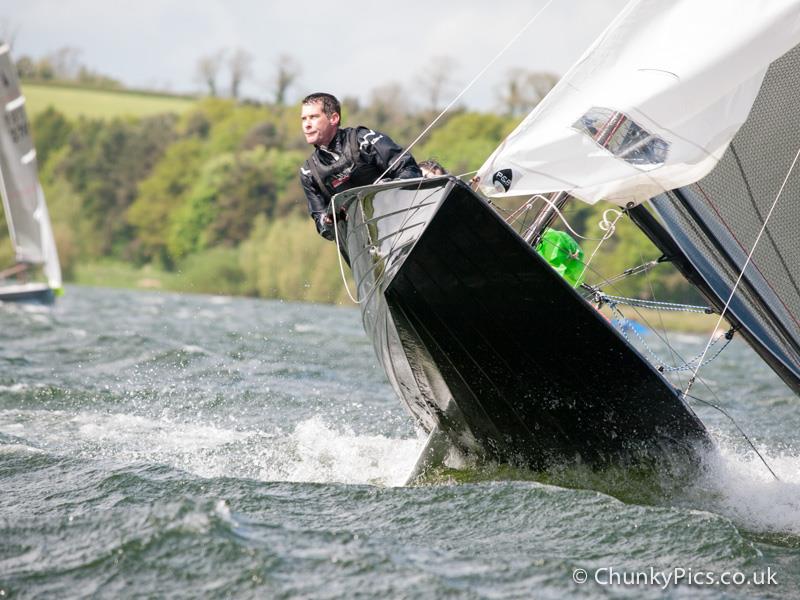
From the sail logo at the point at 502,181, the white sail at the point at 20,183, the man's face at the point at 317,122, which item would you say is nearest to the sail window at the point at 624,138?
the sail logo at the point at 502,181

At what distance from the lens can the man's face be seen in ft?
18.0

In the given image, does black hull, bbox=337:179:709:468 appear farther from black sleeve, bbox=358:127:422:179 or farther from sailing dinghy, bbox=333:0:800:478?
black sleeve, bbox=358:127:422:179

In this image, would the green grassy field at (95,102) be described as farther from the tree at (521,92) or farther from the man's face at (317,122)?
the man's face at (317,122)

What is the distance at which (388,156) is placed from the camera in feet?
18.0

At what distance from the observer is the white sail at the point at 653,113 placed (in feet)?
16.0

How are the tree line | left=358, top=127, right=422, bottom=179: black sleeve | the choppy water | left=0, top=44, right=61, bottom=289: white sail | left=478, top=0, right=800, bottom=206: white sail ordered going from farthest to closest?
the tree line, left=0, top=44, right=61, bottom=289: white sail, left=358, top=127, right=422, bottom=179: black sleeve, left=478, top=0, right=800, bottom=206: white sail, the choppy water

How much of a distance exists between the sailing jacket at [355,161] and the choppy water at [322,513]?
5.08ft

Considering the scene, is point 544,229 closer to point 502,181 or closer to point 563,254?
point 563,254

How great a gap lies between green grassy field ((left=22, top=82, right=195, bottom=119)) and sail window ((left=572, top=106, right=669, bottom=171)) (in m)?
68.9

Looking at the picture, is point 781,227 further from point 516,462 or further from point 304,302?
point 304,302

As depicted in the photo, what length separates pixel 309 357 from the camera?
13.4m

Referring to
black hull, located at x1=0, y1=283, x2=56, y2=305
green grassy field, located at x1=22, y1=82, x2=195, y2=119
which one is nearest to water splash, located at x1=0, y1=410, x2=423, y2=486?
black hull, located at x1=0, y1=283, x2=56, y2=305

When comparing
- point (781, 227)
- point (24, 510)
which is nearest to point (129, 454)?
point (24, 510)

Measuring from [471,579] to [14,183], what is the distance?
71.7ft
